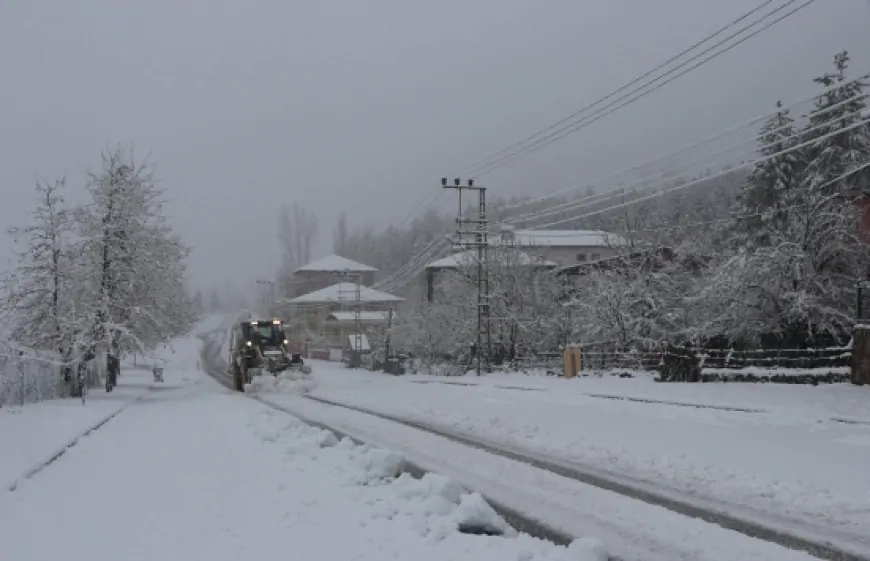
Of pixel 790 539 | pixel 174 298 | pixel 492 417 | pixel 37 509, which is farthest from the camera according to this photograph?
pixel 174 298

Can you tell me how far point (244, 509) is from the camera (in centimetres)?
930

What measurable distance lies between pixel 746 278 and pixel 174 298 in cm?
2496

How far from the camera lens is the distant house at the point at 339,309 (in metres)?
90.0

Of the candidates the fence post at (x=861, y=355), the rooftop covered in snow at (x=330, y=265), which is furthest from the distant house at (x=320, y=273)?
the fence post at (x=861, y=355)

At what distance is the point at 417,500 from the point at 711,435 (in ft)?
28.3

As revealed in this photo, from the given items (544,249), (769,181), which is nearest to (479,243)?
(769,181)

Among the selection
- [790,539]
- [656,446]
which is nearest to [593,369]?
[656,446]

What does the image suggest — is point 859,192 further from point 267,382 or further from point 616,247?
point 267,382

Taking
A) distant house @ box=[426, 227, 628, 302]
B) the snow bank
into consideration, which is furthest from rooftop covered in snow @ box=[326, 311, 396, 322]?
the snow bank

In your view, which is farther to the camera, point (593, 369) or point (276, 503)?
point (593, 369)

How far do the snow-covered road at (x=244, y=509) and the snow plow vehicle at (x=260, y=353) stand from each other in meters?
21.0

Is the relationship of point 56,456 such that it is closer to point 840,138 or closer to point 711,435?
point 711,435

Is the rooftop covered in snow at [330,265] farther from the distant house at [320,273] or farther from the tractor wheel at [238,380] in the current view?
the tractor wheel at [238,380]

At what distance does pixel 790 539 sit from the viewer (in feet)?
25.9
